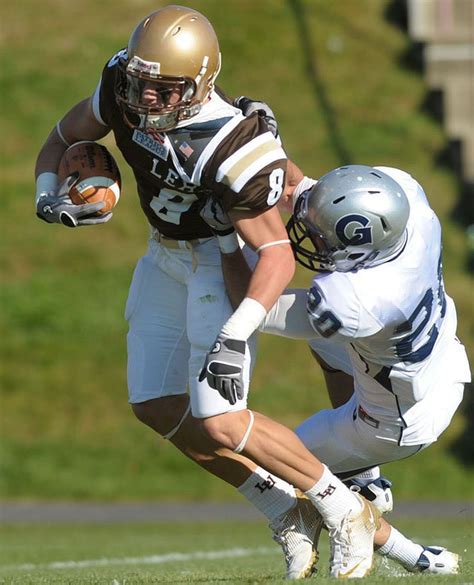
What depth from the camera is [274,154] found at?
15.8 feet

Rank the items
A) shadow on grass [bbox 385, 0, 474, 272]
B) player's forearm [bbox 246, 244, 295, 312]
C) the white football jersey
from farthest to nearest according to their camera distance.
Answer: shadow on grass [bbox 385, 0, 474, 272] → player's forearm [bbox 246, 244, 295, 312] → the white football jersey

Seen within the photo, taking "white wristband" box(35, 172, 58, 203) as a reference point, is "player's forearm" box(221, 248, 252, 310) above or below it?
below

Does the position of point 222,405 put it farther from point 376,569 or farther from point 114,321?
point 114,321

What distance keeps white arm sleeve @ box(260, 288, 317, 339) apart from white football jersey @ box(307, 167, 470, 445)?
0.61ft

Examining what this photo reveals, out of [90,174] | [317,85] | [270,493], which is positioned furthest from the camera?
[317,85]

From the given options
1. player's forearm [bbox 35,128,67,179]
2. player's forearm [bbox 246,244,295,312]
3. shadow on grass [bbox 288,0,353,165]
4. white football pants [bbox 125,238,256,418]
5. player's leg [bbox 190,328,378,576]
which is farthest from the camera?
shadow on grass [bbox 288,0,353,165]

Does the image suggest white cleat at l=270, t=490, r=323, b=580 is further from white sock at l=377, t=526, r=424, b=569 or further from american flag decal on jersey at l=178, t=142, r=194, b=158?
american flag decal on jersey at l=178, t=142, r=194, b=158

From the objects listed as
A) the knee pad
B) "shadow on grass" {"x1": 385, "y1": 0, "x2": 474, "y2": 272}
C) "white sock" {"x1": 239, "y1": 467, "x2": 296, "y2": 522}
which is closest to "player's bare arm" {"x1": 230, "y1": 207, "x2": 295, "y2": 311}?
"white sock" {"x1": 239, "y1": 467, "x2": 296, "y2": 522}

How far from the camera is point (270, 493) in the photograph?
509cm

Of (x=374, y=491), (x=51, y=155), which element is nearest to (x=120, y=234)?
(x=51, y=155)

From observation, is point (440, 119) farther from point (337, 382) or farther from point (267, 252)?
point (267, 252)

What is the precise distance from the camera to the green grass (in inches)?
459

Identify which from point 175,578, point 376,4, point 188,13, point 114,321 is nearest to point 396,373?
point 175,578

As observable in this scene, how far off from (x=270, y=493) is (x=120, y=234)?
922cm
